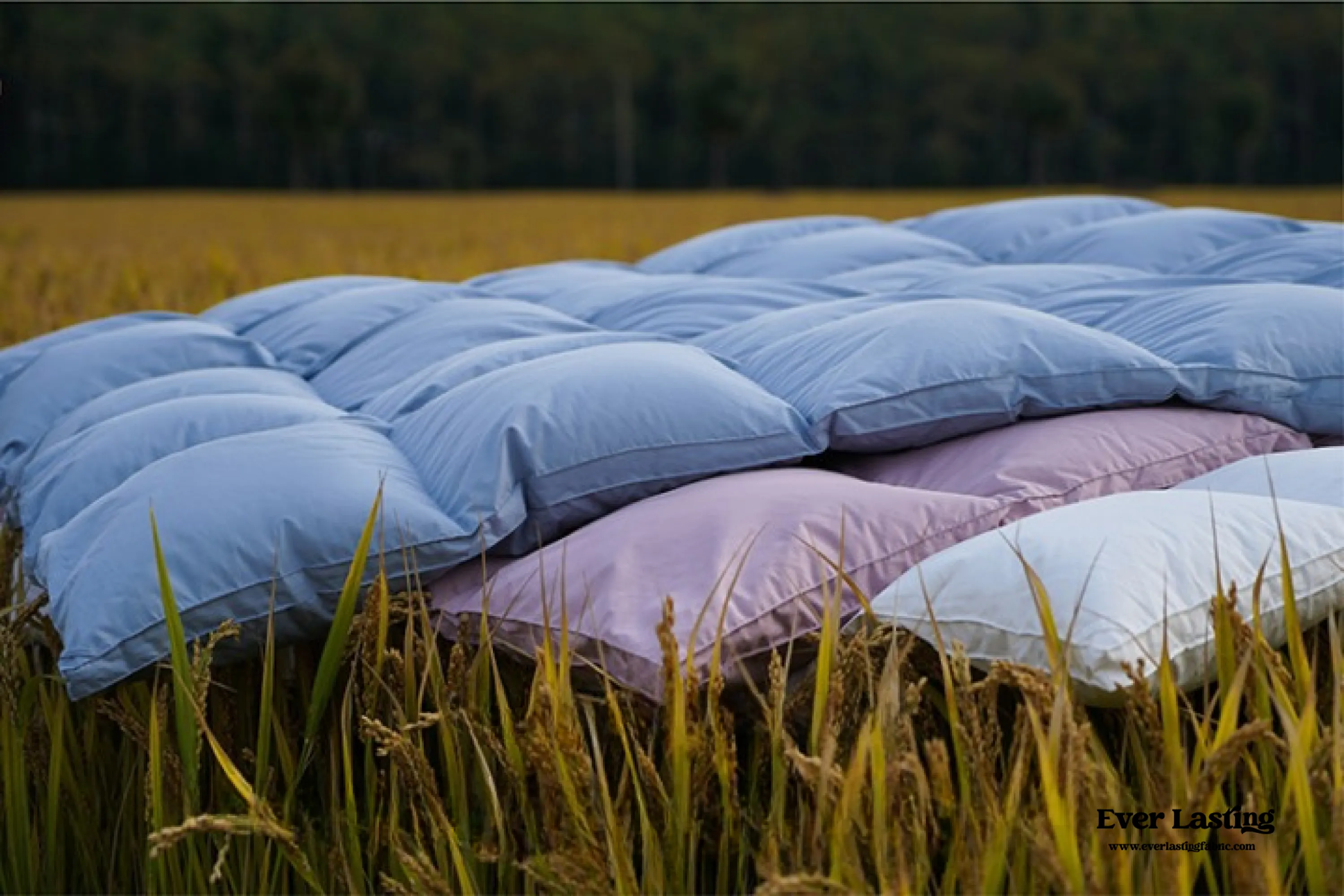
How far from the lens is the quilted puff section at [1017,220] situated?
2982 millimetres

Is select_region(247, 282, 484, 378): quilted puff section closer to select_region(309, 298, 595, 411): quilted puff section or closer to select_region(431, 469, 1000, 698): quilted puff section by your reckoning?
select_region(309, 298, 595, 411): quilted puff section

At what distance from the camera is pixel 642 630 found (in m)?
1.10

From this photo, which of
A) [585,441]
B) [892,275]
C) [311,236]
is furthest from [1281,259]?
[311,236]

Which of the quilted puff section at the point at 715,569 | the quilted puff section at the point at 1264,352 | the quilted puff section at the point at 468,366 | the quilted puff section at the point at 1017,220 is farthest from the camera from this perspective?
the quilted puff section at the point at 1017,220

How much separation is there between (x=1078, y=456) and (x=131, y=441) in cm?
108

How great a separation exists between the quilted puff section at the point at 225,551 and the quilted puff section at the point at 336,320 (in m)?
0.95

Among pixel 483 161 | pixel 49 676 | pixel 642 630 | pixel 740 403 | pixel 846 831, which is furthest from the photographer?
pixel 483 161

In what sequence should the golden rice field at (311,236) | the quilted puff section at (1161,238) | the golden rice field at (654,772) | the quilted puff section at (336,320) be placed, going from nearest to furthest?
the golden rice field at (654,772)
the quilted puff section at (336,320)
the quilted puff section at (1161,238)
the golden rice field at (311,236)

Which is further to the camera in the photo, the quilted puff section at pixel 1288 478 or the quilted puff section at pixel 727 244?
the quilted puff section at pixel 727 244

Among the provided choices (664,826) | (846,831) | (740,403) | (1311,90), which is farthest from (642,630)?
(1311,90)

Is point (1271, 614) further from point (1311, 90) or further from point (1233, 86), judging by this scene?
point (1311, 90)

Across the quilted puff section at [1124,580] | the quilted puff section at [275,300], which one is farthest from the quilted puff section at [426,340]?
the quilted puff section at [1124,580]

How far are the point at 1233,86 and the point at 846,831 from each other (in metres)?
30.0

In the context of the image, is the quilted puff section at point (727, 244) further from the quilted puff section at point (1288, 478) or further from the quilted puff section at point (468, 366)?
the quilted puff section at point (1288, 478)
